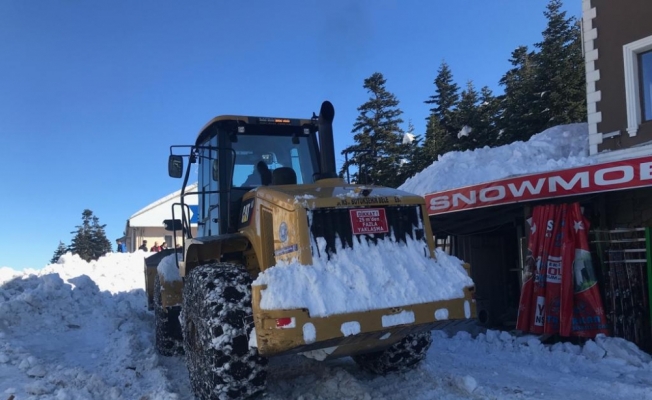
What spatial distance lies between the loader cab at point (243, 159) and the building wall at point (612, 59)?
7.24 metres

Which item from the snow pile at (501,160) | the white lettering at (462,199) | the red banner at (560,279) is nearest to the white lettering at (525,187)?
the red banner at (560,279)

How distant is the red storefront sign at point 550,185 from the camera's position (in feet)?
22.3

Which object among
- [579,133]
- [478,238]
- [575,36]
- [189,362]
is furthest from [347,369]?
[575,36]

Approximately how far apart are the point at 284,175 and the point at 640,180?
4.58 metres

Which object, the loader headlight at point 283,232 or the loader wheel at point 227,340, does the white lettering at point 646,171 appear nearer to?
the loader headlight at point 283,232

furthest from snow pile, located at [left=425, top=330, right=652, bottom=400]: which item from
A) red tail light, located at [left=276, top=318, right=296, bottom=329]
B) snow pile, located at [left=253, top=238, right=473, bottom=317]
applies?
red tail light, located at [left=276, top=318, right=296, bottom=329]

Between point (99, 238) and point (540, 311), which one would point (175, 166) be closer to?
point (540, 311)

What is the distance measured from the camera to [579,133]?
14242 mm

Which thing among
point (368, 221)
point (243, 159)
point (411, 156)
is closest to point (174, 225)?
point (243, 159)

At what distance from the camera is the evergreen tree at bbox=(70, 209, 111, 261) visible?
158 ft

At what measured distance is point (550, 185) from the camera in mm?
7781

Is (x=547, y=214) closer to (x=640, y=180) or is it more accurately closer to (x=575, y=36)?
(x=640, y=180)

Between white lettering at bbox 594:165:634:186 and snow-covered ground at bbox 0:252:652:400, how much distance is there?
2.18 metres

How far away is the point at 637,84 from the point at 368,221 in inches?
330
